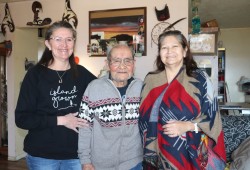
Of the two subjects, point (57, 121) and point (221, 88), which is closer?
point (57, 121)

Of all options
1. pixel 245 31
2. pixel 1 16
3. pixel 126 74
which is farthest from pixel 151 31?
pixel 245 31

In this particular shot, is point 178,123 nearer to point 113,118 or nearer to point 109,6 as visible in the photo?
point 113,118

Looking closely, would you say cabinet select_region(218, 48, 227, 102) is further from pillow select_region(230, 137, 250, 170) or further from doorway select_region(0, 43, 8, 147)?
doorway select_region(0, 43, 8, 147)

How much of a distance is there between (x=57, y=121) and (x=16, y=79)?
3022 millimetres

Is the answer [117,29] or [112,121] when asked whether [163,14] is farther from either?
[112,121]

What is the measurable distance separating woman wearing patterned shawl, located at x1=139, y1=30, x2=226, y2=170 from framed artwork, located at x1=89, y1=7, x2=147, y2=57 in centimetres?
191

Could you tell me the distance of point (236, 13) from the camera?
194 inches

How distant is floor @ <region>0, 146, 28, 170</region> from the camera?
3.77 m

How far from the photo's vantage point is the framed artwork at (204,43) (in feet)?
10.6

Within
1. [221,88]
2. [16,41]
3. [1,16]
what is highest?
[1,16]

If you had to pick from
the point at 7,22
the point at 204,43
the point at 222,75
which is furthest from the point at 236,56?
the point at 7,22

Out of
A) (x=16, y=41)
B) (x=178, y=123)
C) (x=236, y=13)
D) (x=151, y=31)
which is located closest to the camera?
(x=178, y=123)

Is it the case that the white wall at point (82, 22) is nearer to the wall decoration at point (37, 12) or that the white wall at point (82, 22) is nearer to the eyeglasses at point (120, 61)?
the wall decoration at point (37, 12)

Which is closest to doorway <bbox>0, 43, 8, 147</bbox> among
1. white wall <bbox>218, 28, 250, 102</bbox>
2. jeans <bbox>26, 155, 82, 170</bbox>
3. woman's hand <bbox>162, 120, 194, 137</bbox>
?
jeans <bbox>26, 155, 82, 170</bbox>
